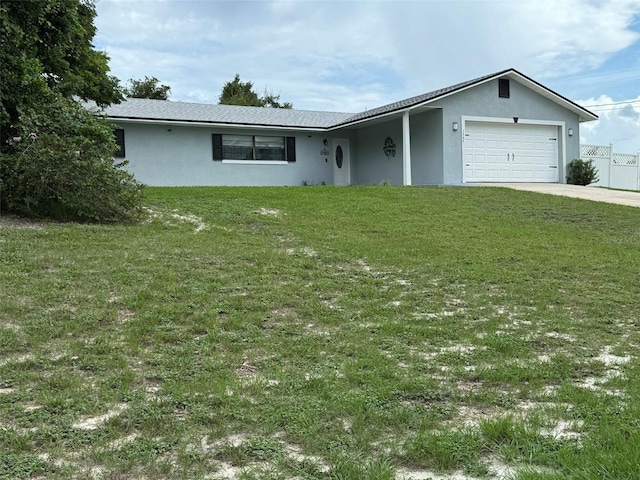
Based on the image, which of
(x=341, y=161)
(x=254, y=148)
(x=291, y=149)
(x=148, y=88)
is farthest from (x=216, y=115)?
(x=148, y=88)

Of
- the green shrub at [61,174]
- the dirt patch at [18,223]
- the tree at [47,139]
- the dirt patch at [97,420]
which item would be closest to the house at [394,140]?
the tree at [47,139]

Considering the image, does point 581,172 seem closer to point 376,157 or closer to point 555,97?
point 555,97

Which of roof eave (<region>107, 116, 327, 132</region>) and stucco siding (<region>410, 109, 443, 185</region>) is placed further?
stucco siding (<region>410, 109, 443, 185</region>)

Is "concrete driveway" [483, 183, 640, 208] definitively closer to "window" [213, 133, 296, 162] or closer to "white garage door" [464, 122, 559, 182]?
"white garage door" [464, 122, 559, 182]

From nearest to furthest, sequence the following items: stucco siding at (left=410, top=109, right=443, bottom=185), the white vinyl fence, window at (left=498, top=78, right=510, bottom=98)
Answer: stucco siding at (left=410, top=109, right=443, bottom=185) → window at (left=498, top=78, right=510, bottom=98) → the white vinyl fence

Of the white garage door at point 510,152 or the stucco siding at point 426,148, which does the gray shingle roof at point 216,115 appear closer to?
the stucco siding at point 426,148

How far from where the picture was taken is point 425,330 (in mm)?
4824

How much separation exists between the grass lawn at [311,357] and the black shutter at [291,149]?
41.5ft

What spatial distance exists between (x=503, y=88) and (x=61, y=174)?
603 inches

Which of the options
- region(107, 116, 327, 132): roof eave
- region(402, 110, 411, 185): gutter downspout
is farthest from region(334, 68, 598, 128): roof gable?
region(107, 116, 327, 132): roof eave

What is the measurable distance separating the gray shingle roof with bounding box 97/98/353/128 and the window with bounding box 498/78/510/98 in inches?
248

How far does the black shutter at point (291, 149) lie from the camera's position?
69.5ft

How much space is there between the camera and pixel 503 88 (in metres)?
19.3

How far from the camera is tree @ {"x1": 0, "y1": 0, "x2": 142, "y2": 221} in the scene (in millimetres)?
8688
